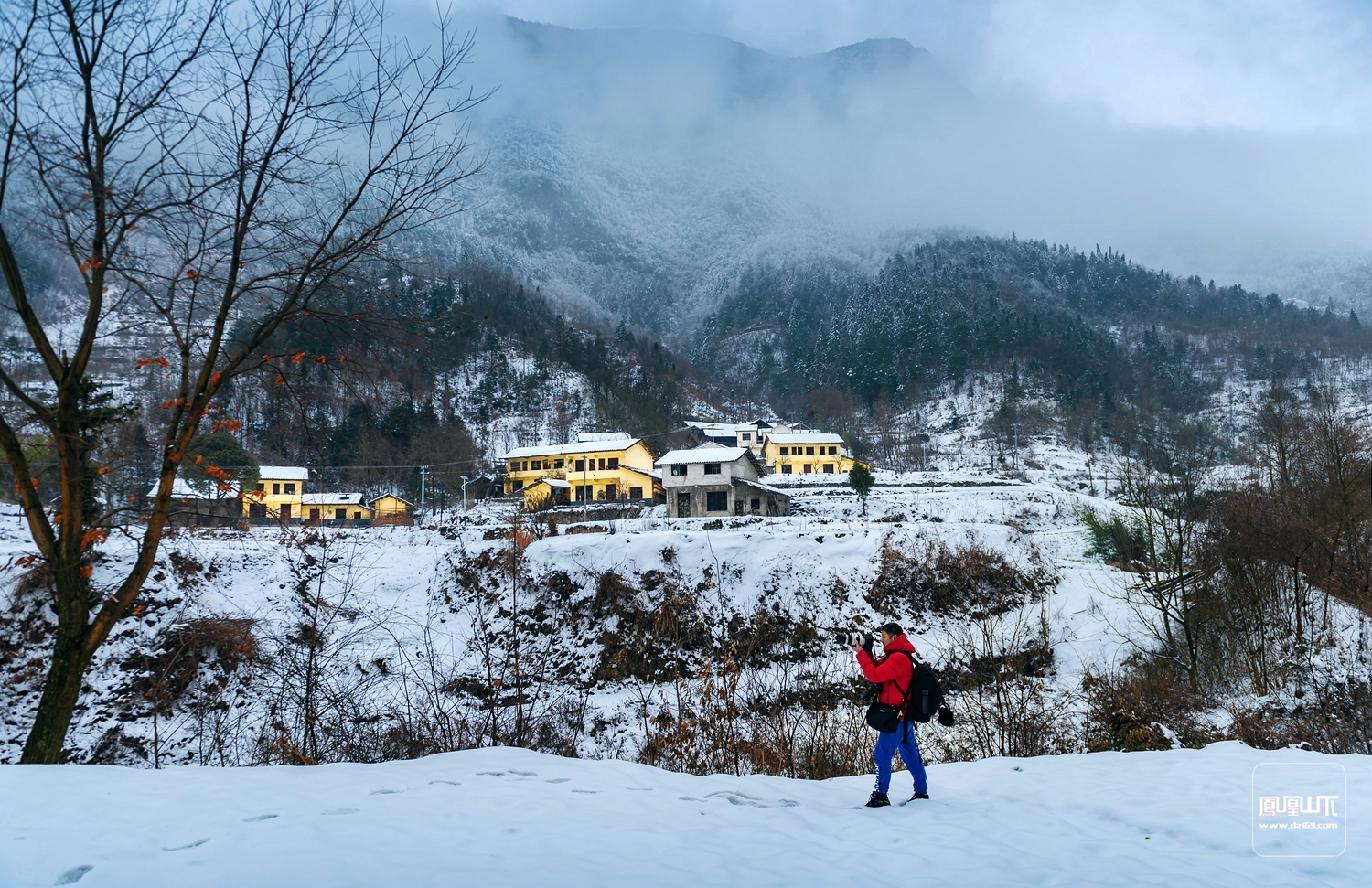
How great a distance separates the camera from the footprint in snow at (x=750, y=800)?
5.75 m

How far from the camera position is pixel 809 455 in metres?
65.7

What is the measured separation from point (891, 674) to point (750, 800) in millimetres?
1685

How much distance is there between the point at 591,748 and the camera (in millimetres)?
13797

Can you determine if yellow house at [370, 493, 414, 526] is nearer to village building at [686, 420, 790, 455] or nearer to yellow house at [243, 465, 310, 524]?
yellow house at [243, 465, 310, 524]

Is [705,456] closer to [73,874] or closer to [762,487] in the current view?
[762,487]

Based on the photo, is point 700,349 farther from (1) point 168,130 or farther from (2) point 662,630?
(1) point 168,130

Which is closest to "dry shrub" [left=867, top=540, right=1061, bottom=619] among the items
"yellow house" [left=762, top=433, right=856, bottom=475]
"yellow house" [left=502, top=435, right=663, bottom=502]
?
"yellow house" [left=502, top=435, right=663, bottom=502]

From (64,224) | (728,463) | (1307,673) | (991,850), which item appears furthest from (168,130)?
(728,463)

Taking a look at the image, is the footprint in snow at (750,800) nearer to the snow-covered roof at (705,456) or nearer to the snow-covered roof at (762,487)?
the snow-covered roof at (705,456)

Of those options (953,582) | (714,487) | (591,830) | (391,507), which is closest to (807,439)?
(714,487)

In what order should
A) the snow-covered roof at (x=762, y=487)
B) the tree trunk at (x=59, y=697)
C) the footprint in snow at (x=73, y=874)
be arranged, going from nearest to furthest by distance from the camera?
the footprint in snow at (x=73, y=874) → the tree trunk at (x=59, y=697) → the snow-covered roof at (x=762, y=487)

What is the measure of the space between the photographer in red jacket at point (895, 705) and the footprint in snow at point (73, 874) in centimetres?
528

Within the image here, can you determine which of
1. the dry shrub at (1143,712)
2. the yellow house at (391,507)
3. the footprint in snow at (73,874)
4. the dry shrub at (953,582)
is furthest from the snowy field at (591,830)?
the yellow house at (391,507)
